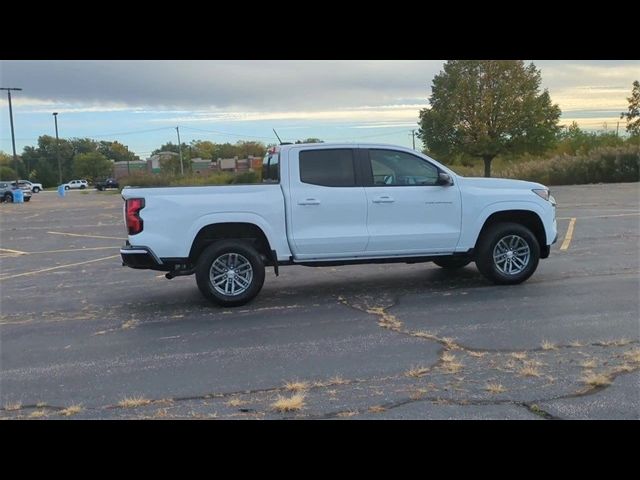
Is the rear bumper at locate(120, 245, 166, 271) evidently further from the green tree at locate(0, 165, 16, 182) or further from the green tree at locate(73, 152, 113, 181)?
the green tree at locate(73, 152, 113, 181)

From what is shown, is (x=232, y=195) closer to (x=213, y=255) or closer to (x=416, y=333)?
(x=213, y=255)

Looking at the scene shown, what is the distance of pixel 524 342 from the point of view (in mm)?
5832

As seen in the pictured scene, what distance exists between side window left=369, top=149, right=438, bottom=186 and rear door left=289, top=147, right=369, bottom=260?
12.0 inches

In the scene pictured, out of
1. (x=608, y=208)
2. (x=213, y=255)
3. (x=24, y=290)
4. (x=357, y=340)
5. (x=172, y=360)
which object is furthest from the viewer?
(x=608, y=208)

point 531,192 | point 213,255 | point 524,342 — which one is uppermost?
point 531,192

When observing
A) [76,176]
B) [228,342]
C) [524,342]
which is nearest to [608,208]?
[524,342]

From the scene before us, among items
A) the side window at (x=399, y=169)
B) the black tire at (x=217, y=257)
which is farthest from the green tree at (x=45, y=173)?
the side window at (x=399, y=169)

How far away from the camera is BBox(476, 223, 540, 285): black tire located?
8250 millimetres

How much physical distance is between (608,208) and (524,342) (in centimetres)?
1634

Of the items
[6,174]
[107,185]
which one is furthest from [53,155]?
[107,185]

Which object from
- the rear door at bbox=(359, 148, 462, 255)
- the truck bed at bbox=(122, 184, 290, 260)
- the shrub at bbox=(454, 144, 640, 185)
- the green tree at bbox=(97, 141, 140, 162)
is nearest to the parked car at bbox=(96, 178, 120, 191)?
the shrub at bbox=(454, 144, 640, 185)

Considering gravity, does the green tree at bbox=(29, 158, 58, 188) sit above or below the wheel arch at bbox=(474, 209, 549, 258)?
above

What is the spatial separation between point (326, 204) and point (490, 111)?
1430 inches

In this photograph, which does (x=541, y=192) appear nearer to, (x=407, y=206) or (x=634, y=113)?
(x=407, y=206)
